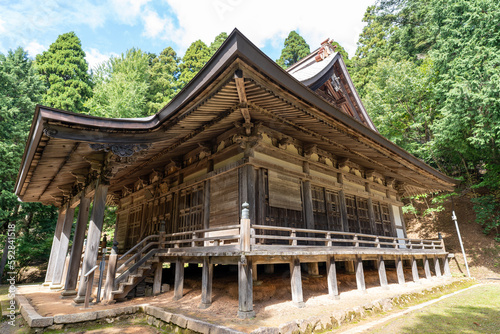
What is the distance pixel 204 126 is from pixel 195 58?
31.1 metres

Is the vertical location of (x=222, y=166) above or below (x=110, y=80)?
below

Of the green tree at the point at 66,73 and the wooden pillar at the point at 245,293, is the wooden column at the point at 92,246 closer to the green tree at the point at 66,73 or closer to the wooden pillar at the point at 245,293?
the wooden pillar at the point at 245,293

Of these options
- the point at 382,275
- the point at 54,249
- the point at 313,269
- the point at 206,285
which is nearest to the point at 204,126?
the point at 206,285

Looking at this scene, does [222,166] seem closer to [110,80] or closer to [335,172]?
[335,172]

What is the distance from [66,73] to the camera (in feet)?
80.0

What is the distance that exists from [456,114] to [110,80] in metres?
24.4

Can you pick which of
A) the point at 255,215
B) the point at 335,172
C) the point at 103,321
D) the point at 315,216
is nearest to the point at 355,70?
the point at 335,172

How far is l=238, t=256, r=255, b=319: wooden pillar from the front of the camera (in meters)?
5.43

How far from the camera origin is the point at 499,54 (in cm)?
1307

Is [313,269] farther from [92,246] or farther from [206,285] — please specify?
[92,246]

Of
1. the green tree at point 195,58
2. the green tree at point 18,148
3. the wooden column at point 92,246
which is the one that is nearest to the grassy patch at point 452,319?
the wooden column at point 92,246

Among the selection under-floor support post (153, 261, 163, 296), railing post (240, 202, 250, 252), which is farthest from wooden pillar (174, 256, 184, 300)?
railing post (240, 202, 250, 252)

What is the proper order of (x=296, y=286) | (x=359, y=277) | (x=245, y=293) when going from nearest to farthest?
(x=245, y=293), (x=296, y=286), (x=359, y=277)

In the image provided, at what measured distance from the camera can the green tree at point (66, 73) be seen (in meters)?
22.7
